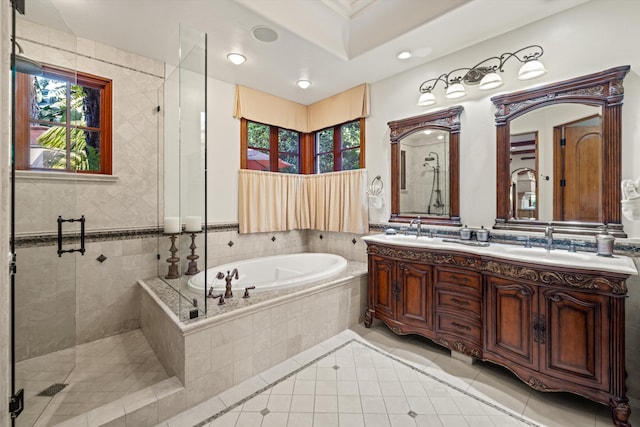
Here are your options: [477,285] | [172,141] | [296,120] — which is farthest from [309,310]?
[296,120]

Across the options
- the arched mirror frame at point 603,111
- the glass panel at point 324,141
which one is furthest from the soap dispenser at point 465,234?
the glass panel at point 324,141

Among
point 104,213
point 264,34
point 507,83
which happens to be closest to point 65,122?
point 104,213

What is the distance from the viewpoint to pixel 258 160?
376 cm

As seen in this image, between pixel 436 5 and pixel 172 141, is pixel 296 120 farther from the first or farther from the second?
pixel 436 5

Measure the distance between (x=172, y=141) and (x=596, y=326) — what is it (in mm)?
3426

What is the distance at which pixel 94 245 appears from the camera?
8.39 feet

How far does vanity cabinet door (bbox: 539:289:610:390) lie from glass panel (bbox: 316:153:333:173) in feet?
9.39

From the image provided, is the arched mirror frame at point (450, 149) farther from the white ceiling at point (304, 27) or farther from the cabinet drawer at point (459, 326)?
the cabinet drawer at point (459, 326)

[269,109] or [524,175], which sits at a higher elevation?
[269,109]

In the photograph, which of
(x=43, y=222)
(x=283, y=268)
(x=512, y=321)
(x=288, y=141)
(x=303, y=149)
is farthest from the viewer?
(x=303, y=149)

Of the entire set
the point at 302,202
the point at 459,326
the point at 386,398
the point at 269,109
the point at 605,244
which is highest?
the point at 269,109

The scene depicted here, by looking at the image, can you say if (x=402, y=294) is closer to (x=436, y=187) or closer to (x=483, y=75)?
(x=436, y=187)

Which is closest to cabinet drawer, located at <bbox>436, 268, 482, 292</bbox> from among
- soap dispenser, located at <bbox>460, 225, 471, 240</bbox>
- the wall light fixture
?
soap dispenser, located at <bbox>460, 225, 471, 240</bbox>

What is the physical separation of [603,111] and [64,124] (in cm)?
402
